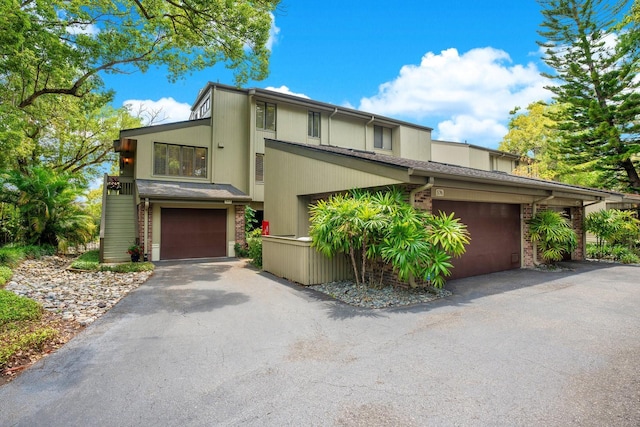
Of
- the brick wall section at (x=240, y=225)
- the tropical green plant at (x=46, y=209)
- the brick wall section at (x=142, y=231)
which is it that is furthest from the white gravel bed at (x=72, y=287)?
the brick wall section at (x=240, y=225)

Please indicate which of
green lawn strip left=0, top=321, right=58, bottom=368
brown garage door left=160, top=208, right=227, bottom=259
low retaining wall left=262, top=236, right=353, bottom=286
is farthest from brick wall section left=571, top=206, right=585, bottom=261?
green lawn strip left=0, top=321, right=58, bottom=368

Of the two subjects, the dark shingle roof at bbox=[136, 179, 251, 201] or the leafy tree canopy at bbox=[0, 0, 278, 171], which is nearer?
the leafy tree canopy at bbox=[0, 0, 278, 171]

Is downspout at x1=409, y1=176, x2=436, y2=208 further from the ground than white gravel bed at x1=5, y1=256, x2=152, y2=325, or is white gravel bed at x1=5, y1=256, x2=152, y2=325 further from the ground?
downspout at x1=409, y1=176, x2=436, y2=208

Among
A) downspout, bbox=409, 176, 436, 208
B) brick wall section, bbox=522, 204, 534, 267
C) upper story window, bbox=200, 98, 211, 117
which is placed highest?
upper story window, bbox=200, 98, 211, 117

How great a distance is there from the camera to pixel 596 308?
6.06 m

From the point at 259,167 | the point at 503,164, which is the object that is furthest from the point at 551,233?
the point at 503,164

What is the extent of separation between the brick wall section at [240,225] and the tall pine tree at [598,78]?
1793cm

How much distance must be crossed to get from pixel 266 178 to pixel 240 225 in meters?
3.27

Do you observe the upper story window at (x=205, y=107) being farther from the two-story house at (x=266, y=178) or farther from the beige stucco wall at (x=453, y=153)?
the beige stucco wall at (x=453, y=153)

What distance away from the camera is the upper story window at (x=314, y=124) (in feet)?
60.5

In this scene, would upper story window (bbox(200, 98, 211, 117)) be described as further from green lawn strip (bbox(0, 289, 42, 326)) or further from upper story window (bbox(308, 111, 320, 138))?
green lawn strip (bbox(0, 289, 42, 326))

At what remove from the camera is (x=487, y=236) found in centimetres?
973

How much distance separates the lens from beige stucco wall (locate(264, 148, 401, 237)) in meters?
8.55

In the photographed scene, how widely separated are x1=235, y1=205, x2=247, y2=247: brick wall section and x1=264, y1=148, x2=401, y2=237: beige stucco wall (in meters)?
2.48
